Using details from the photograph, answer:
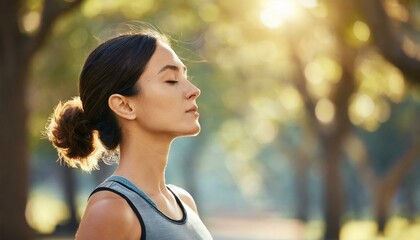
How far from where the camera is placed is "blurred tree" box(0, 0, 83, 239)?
1560cm

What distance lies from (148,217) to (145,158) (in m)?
0.25

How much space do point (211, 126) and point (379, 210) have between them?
14.5 metres

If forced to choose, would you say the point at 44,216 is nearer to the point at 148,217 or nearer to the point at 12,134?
the point at 12,134

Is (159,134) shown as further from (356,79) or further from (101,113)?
(356,79)

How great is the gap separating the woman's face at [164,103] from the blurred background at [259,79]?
2.34 feet

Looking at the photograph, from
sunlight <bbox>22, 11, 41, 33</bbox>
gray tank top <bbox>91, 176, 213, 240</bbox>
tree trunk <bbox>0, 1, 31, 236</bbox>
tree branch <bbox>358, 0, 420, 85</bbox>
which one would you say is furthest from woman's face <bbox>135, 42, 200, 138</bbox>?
tree trunk <bbox>0, 1, 31, 236</bbox>

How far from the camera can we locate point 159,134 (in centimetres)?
303

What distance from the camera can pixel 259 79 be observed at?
38.2 metres

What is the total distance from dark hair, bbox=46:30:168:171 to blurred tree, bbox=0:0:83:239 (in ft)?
40.1

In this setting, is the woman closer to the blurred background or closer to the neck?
the neck

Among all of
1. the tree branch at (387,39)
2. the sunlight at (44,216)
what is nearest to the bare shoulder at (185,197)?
the tree branch at (387,39)

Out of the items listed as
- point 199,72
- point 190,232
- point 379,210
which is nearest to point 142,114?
point 190,232

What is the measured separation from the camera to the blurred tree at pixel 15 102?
15.6 metres

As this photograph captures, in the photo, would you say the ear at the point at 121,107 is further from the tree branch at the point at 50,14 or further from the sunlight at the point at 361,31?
the sunlight at the point at 361,31
